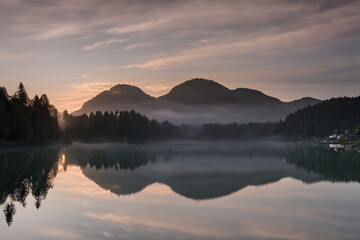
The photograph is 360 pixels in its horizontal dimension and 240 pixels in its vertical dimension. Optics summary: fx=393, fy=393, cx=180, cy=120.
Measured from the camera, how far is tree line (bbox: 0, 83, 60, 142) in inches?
4165

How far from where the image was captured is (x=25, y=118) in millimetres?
116062

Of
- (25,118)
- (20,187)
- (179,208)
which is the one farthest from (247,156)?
(25,118)

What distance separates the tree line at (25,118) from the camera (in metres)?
106

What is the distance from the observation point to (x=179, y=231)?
57.4ft

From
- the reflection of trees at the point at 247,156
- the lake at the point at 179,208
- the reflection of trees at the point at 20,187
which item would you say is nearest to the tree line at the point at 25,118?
the reflection of trees at the point at 247,156

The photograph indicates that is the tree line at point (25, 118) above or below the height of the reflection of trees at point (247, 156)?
above

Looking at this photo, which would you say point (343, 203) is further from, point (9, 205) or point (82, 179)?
point (82, 179)

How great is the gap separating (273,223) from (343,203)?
825cm

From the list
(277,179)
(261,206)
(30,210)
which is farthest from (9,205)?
(277,179)

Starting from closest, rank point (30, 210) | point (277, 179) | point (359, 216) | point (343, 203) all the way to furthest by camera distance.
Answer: point (359, 216)
point (30, 210)
point (343, 203)
point (277, 179)

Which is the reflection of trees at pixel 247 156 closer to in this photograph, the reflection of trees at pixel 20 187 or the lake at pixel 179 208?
the lake at pixel 179 208

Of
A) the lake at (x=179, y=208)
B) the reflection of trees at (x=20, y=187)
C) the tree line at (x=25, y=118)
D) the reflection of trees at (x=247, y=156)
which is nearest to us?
the lake at (x=179, y=208)

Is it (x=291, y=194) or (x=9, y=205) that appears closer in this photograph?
(x=9, y=205)

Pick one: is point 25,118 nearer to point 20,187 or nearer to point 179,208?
point 20,187
